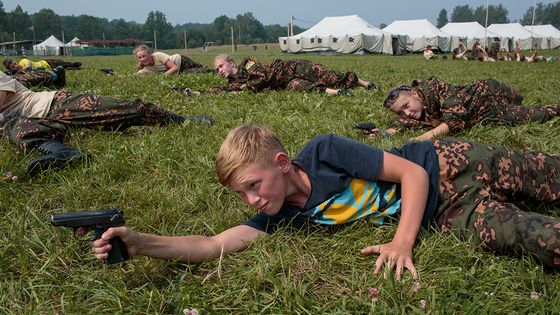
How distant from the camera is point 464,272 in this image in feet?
6.84

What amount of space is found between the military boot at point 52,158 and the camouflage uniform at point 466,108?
3.24 m

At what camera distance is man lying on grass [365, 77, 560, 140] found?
15.4 ft

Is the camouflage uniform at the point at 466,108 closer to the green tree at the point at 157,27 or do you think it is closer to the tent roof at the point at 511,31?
the tent roof at the point at 511,31

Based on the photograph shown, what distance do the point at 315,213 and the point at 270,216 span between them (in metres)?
0.26

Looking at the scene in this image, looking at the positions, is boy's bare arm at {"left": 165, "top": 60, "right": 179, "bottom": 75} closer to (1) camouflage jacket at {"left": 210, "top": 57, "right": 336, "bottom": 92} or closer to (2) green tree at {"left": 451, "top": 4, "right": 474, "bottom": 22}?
(1) camouflage jacket at {"left": 210, "top": 57, "right": 336, "bottom": 92}

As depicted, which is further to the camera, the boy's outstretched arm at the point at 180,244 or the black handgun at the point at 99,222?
the boy's outstretched arm at the point at 180,244

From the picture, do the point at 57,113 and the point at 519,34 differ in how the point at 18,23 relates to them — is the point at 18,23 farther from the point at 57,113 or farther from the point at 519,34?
the point at 57,113

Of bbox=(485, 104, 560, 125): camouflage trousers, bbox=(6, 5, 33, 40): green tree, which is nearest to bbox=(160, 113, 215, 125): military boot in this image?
bbox=(485, 104, 560, 125): camouflage trousers

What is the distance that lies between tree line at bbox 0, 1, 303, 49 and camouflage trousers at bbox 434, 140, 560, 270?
113 metres

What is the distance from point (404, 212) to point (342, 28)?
49.6 m

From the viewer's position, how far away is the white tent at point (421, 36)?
49594 mm

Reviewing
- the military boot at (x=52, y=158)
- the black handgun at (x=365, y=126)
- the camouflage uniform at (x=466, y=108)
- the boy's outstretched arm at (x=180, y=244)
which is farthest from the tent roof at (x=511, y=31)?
the boy's outstretched arm at (x=180, y=244)

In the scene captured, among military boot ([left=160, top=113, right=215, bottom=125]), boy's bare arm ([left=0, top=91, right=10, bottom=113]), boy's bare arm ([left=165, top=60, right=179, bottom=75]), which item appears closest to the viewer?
boy's bare arm ([left=0, top=91, right=10, bottom=113])

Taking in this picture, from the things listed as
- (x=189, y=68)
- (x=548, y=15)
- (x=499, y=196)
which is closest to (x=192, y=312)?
(x=499, y=196)
